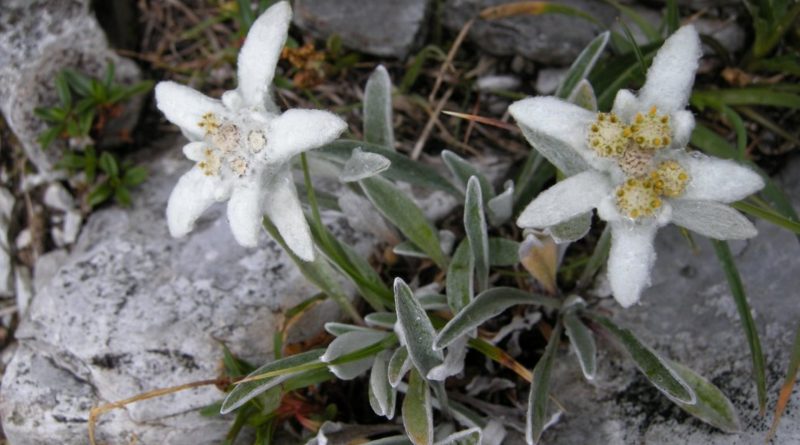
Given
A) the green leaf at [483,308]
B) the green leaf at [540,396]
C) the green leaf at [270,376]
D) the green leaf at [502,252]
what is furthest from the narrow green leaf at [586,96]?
the green leaf at [270,376]

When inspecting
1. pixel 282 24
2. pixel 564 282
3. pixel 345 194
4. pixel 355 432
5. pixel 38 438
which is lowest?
pixel 38 438

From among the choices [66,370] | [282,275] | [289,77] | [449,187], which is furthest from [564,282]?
[66,370]

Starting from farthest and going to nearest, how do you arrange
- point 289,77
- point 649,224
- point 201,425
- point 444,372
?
point 289,77
point 201,425
point 444,372
point 649,224

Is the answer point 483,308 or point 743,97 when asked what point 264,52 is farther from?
point 743,97

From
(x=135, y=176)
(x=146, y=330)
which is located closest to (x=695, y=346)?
(x=146, y=330)

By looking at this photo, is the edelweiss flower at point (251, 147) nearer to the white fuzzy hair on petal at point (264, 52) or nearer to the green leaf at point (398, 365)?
the white fuzzy hair on petal at point (264, 52)

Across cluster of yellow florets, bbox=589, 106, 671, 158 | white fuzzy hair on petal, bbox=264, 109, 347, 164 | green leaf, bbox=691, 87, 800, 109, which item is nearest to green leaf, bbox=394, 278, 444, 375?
white fuzzy hair on petal, bbox=264, 109, 347, 164

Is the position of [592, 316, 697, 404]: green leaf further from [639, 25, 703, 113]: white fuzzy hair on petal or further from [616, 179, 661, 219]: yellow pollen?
[639, 25, 703, 113]: white fuzzy hair on petal

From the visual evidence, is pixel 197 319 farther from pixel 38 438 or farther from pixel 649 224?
pixel 649 224
